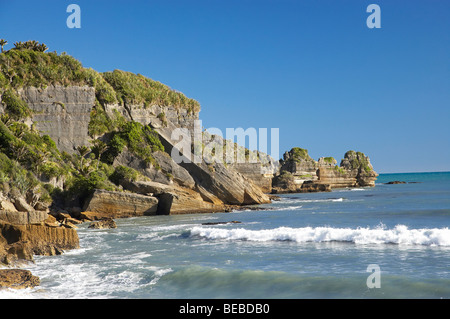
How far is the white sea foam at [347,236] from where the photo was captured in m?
17.3

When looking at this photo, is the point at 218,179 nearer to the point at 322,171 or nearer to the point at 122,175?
the point at 122,175

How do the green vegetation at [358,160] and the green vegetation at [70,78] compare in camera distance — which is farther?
the green vegetation at [358,160]

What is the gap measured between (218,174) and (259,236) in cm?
2225

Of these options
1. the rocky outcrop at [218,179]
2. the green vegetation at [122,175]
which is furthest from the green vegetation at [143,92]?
the green vegetation at [122,175]

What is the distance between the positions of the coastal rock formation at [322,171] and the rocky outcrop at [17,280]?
3158 inches

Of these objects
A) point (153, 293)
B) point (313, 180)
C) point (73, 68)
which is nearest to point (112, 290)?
point (153, 293)

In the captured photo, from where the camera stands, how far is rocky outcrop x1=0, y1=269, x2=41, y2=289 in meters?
10.7

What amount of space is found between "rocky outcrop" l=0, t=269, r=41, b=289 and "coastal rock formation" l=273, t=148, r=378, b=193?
80.2m

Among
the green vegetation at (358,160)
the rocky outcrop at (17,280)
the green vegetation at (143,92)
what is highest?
the green vegetation at (143,92)

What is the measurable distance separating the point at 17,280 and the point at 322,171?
101046mm

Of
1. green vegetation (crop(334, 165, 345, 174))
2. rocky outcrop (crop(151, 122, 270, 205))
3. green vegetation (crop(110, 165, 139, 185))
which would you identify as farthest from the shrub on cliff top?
green vegetation (crop(334, 165, 345, 174))
